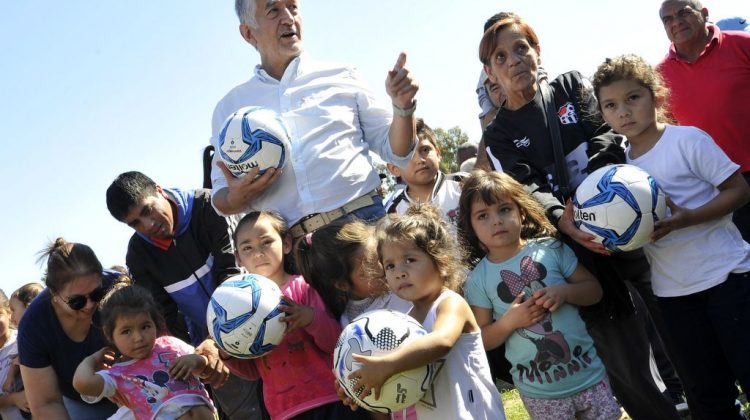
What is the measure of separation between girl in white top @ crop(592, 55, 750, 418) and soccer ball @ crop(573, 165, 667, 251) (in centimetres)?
9

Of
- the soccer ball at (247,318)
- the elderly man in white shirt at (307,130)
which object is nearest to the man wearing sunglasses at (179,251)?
the elderly man in white shirt at (307,130)

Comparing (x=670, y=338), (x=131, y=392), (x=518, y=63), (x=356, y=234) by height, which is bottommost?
(x=670, y=338)

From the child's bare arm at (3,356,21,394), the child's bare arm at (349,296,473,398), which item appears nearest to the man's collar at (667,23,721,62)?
the child's bare arm at (349,296,473,398)

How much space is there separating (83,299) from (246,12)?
2.29 meters

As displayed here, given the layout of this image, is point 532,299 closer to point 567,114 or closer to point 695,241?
point 695,241

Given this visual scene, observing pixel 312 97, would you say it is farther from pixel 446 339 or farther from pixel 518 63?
pixel 446 339

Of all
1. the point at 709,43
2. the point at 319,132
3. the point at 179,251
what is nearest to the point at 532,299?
the point at 319,132

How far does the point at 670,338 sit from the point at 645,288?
1.30ft

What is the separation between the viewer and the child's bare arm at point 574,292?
13.2 ft

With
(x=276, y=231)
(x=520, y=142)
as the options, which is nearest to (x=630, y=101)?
(x=520, y=142)

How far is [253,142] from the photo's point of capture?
4.49 meters

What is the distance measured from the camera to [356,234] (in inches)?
175

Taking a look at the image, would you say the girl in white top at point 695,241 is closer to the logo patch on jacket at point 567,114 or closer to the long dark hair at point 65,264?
the logo patch on jacket at point 567,114

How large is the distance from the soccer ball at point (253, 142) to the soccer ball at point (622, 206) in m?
1.77
